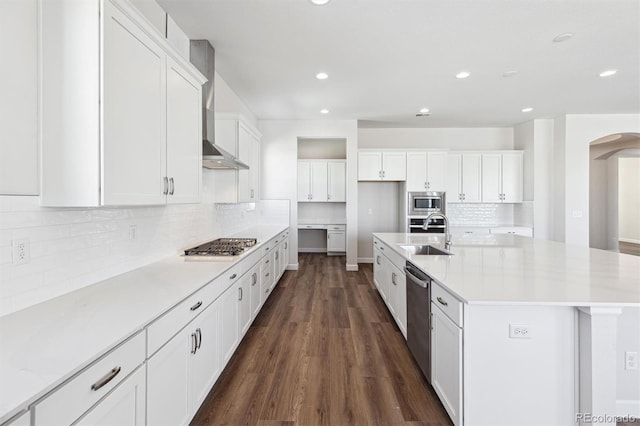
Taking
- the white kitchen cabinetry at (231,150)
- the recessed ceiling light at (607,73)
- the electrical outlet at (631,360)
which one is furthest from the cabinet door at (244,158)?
the recessed ceiling light at (607,73)

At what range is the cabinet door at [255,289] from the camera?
301cm

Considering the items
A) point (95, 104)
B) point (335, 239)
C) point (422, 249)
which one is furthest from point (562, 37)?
point (335, 239)

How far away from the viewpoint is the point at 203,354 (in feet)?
5.95

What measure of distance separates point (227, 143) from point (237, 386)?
8.08 ft

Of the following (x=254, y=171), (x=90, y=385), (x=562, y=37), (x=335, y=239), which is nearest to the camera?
(x=90, y=385)

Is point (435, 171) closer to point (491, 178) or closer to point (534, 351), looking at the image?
point (491, 178)

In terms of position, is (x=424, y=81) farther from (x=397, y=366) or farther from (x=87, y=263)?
(x=87, y=263)

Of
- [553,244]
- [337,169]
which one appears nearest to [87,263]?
[553,244]

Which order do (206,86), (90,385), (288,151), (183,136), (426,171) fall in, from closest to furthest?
(90,385) < (183,136) < (206,86) < (288,151) < (426,171)

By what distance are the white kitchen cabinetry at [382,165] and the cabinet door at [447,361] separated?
4309 mm

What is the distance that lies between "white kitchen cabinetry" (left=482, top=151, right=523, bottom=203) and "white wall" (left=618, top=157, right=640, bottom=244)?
18.9 ft

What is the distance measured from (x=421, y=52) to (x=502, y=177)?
13.6ft

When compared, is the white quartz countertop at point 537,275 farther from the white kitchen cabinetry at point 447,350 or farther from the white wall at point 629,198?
the white wall at point 629,198

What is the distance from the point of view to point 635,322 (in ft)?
5.70
